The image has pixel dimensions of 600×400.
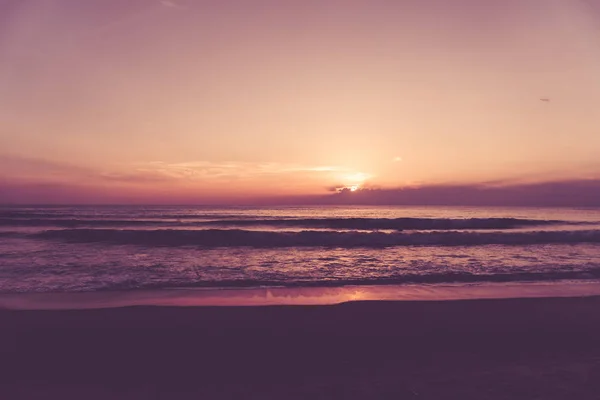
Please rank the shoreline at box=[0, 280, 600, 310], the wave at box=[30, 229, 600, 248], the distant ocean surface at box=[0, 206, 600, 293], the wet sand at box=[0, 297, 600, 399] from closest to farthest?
the wet sand at box=[0, 297, 600, 399]
the shoreline at box=[0, 280, 600, 310]
the distant ocean surface at box=[0, 206, 600, 293]
the wave at box=[30, 229, 600, 248]

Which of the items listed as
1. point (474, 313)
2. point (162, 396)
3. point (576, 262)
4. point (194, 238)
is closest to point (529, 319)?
point (474, 313)

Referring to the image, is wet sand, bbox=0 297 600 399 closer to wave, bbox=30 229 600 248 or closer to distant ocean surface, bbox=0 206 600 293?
distant ocean surface, bbox=0 206 600 293

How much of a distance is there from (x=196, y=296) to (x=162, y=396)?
6127 mm

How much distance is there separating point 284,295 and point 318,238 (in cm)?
1740

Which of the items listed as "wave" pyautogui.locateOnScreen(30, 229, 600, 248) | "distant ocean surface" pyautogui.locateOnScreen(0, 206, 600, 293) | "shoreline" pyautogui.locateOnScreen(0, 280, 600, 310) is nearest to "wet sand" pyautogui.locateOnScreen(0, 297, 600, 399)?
"shoreline" pyautogui.locateOnScreen(0, 280, 600, 310)

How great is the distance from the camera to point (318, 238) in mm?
28344

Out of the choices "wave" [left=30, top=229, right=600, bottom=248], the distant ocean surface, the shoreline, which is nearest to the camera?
the shoreline

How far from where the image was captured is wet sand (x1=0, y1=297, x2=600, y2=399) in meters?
4.99

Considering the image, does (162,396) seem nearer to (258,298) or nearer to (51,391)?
(51,391)

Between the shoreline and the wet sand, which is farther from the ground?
the wet sand

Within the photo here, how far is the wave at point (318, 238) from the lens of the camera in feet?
85.9

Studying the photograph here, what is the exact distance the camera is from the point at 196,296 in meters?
10.8

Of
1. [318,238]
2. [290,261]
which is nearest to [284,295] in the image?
[290,261]

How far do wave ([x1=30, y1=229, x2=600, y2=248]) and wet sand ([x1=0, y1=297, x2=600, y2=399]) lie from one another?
16809mm
